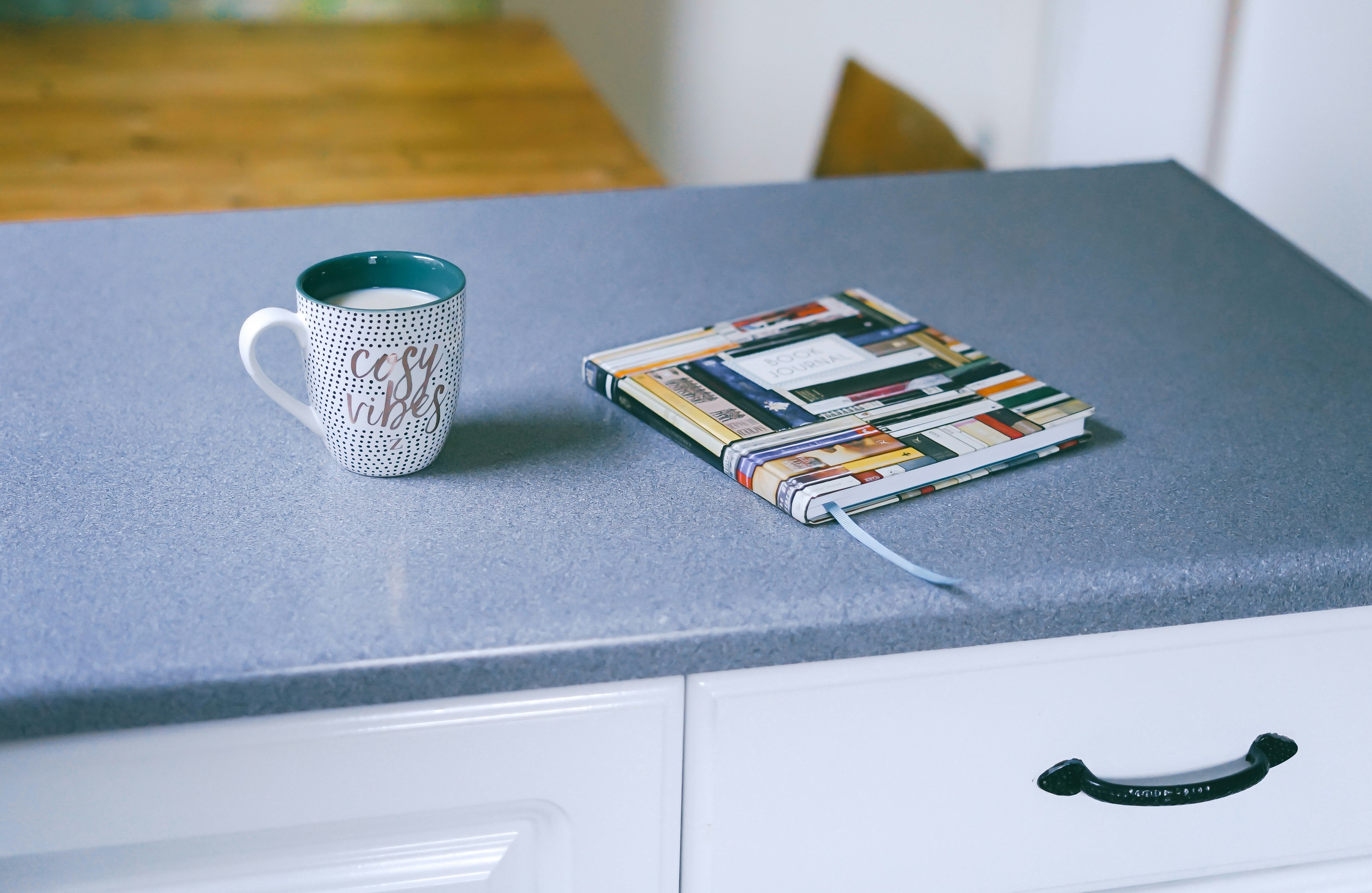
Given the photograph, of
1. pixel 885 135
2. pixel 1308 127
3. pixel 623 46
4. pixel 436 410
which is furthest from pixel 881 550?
pixel 623 46

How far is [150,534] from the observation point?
0.59 m

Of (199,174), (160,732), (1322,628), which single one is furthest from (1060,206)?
(199,174)

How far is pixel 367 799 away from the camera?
57cm

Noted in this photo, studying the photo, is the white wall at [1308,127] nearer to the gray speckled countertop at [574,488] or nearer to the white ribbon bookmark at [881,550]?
the gray speckled countertop at [574,488]

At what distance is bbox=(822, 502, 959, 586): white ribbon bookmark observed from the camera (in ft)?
1.88

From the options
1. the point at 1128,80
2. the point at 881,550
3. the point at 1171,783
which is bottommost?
the point at 1171,783

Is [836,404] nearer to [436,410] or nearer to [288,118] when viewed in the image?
[436,410]

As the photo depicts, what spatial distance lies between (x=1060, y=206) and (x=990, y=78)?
1761 mm

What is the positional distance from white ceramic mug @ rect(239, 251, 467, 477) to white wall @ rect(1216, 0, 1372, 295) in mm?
899

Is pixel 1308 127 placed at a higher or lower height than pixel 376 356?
higher

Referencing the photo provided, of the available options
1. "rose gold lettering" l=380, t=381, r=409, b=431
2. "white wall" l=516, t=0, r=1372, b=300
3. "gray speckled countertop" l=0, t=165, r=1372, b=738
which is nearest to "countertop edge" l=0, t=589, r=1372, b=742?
"gray speckled countertop" l=0, t=165, r=1372, b=738

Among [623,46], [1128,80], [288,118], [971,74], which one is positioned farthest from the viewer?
[971,74]

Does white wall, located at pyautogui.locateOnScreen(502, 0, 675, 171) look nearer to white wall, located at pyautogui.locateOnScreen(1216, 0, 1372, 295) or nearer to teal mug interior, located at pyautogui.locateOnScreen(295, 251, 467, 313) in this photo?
white wall, located at pyautogui.locateOnScreen(1216, 0, 1372, 295)

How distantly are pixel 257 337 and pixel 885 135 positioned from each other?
5.23ft
